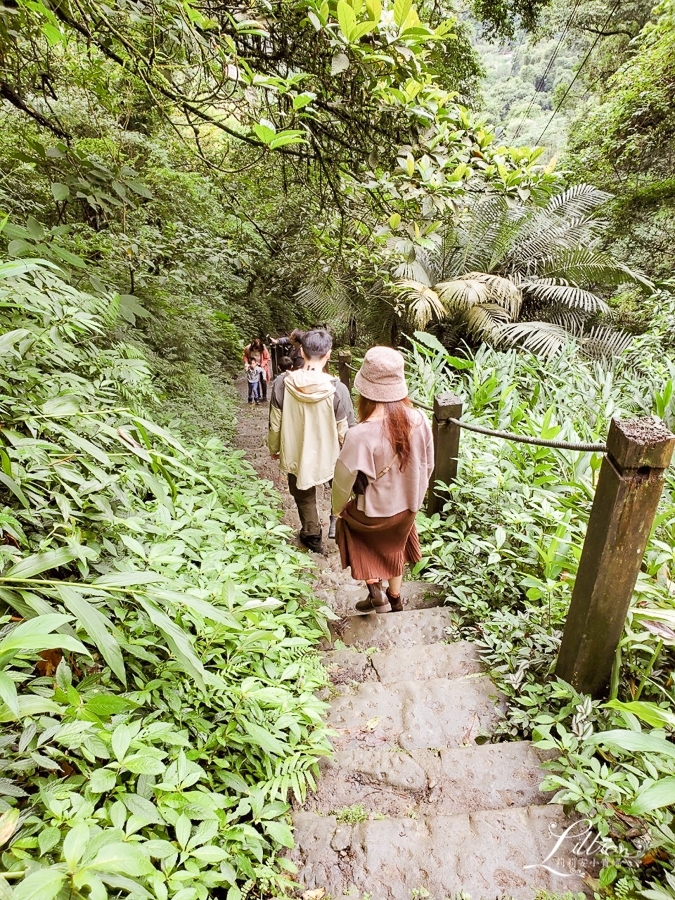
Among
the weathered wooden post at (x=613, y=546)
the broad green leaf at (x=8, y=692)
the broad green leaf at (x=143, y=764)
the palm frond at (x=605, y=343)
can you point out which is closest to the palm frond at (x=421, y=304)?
the palm frond at (x=605, y=343)

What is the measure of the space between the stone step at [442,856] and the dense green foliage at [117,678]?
17 centimetres

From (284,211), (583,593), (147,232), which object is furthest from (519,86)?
(583,593)

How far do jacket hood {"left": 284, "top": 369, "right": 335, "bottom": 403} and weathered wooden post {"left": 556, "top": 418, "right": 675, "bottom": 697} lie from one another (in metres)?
1.84

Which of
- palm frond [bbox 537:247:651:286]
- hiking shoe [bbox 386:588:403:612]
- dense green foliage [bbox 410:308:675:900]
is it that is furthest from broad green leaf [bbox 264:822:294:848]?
palm frond [bbox 537:247:651:286]

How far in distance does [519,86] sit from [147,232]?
45.3 metres

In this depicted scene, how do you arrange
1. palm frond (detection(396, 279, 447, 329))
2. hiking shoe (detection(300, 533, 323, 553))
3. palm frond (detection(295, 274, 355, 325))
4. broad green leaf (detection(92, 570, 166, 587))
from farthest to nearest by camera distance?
palm frond (detection(295, 274, 355, 325)) < palm frond (detection(396, 279, 447, 329)) < hiking shoe (detection(300, 533, 323, 553)) < broad green leaf (detection(92, 570, 166, 587))

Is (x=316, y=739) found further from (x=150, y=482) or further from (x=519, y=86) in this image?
(x=519, y=86)

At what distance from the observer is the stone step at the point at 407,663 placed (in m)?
2.22

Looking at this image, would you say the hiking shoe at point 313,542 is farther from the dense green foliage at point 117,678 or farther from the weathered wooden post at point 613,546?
the weathered wooden post at point 613,546

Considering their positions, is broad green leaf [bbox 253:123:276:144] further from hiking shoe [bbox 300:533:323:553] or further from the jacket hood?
hiking shoe [bbox 300:533:323:553]

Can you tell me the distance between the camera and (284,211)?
7559 millimetres

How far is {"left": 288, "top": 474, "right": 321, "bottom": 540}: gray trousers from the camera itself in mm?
3555

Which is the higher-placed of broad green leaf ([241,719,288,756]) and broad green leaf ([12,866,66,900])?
broad green leaf ([12,866,66,900])

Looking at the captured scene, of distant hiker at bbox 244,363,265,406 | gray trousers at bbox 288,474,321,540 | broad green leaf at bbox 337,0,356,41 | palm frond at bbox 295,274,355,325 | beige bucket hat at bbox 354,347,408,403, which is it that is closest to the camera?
broad green leaf at bbox 337,0,356,41
